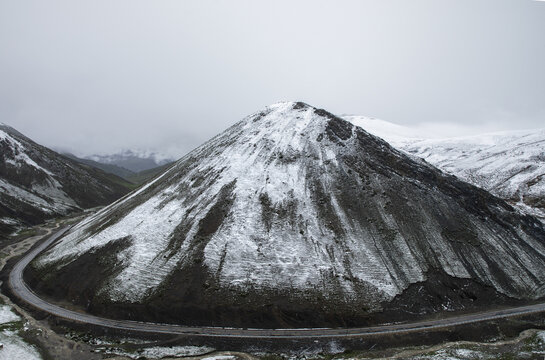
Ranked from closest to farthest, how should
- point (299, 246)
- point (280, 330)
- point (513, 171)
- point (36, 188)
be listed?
point (280, 330) < point (299, 246) < point (36, 188) < point (513, 171)

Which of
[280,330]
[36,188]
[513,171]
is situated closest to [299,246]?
[280,330]

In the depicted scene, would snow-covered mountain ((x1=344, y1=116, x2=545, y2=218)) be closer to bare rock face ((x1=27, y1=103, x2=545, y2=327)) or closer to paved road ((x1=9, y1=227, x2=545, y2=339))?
bare rock face ((x1=27, y1=103, x2=545, y2=327))

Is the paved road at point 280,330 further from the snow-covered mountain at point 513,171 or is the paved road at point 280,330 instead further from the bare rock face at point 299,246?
the snow-covered mountain at point 513,171

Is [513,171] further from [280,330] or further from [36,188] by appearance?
[36,188]

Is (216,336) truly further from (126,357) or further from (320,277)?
(320,277)

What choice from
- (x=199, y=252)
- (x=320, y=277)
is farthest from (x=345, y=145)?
(x=199, y=252)

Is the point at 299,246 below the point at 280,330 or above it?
above
